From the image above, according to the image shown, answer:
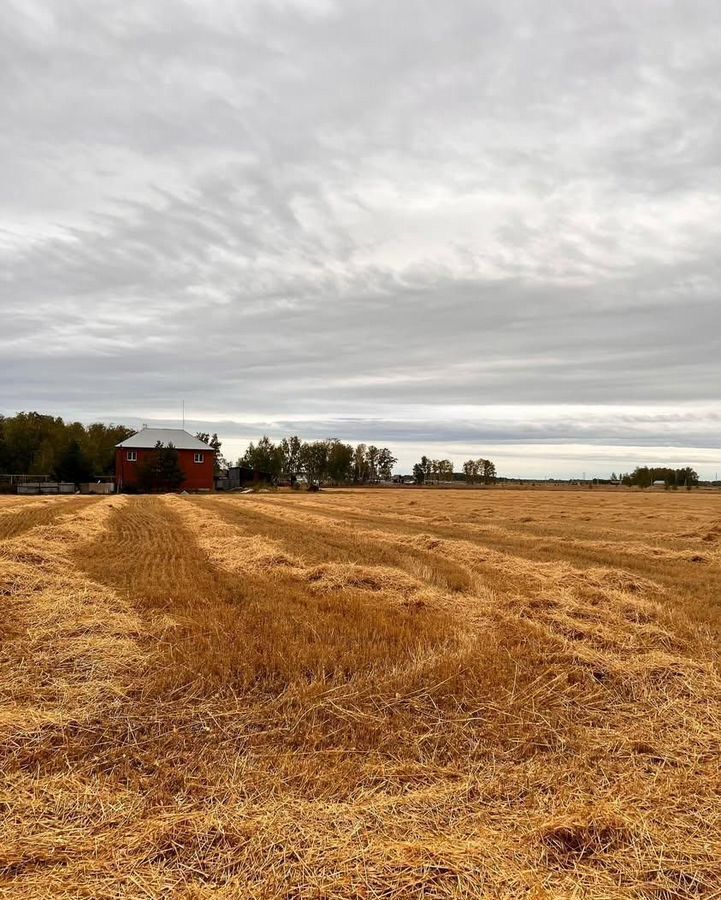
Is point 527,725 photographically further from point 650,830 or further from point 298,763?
point 298,763

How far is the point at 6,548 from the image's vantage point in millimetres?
12938

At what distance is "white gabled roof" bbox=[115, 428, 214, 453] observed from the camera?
75500 mm

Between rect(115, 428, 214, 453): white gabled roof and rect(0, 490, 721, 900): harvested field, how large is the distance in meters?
67.7

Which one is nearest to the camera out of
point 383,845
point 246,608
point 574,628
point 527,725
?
point 383,845

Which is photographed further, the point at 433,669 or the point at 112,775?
the point at 433,669

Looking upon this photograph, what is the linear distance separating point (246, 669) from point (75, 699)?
1.63 metres

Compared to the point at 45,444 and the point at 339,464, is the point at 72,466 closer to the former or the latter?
the point at 45,444

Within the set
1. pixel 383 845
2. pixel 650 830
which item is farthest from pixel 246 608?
pixel 650 830

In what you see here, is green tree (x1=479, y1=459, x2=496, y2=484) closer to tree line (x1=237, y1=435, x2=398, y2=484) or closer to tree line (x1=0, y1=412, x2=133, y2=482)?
tree line (x1=237, y1=435, x2=398, y2=484)

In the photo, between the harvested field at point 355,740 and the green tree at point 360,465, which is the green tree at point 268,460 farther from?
the harvested field at point 355,740

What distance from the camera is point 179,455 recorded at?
7481cm

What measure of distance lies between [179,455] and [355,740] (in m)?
73.2

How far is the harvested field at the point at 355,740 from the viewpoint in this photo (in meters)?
3.50

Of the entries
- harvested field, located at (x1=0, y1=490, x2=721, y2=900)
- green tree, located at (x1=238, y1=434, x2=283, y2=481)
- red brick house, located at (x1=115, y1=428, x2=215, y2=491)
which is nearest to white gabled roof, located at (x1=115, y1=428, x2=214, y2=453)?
red brick house, located at (x1=115, y1=428, x2=215, y2=491)
